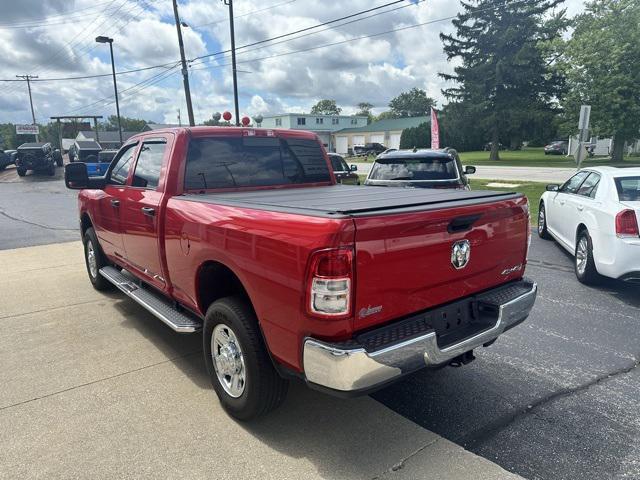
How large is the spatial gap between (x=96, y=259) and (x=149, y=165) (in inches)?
83.0

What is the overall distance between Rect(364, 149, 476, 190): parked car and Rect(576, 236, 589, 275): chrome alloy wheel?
2.30 meters

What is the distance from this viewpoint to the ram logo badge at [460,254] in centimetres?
281

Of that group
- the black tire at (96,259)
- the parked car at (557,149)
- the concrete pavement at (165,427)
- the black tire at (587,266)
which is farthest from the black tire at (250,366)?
the parked car at (557,149)

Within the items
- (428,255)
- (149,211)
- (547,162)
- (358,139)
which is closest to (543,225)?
(428,255)

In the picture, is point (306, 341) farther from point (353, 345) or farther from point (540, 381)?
point (540, 381)

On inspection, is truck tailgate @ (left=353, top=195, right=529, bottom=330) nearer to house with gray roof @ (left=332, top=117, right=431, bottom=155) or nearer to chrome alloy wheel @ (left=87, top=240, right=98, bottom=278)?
chrome alloy wheel @ (left=87, top=240, right=98, bottom=278)

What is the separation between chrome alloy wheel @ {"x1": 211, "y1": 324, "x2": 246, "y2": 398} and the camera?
10.1 ft

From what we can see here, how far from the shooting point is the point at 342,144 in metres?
75.6

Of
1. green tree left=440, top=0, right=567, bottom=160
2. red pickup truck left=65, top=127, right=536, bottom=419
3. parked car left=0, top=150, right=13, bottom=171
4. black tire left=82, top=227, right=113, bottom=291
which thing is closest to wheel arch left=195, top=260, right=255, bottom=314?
red pickup truck left=65, top=127, right=536, bottom=419

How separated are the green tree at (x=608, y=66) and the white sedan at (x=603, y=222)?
28888 mm

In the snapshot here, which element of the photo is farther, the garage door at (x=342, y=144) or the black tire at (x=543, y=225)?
the garage door at (x=342, y=144)

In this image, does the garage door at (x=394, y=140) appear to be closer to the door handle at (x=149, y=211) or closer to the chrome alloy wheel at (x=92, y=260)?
the chrome alloy wheel at (x=92, y=260)

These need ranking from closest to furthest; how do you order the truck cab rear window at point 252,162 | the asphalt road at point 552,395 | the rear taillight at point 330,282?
the rear taillight at point 330,282 → the asphalt road at point 552,395 → the truck cab rear window at point 252,162

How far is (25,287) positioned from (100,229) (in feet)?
6.00
